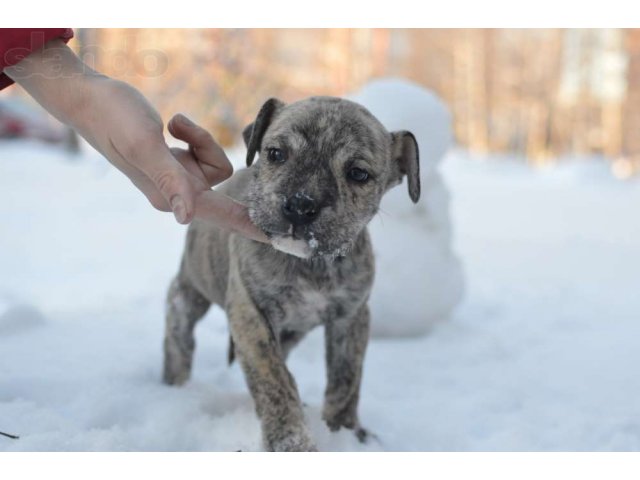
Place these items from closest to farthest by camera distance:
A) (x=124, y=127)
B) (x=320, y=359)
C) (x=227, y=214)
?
(x=124, y=127) < (x=227, y=214) < (x=320, y=359)

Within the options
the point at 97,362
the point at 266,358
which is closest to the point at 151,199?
the point at 266,358

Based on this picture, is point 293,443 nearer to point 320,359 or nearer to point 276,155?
point 276,155

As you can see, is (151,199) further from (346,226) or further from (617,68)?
(617,68)

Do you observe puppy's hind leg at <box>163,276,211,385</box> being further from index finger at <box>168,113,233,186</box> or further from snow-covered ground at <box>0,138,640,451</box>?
index finger at <box>168,113,233,186</box>

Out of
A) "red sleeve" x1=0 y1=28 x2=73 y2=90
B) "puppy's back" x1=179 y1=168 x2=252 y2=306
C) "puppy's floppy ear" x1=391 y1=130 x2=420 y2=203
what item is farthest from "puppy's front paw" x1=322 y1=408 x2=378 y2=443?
"red sleeve" x1=0 y1=28 x2=73 y2=90

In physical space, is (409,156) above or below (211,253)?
above

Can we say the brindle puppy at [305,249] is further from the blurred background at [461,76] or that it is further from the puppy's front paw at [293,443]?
the blurred background at [461,76]

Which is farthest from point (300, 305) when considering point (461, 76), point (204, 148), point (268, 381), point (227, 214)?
point (461, 76)
